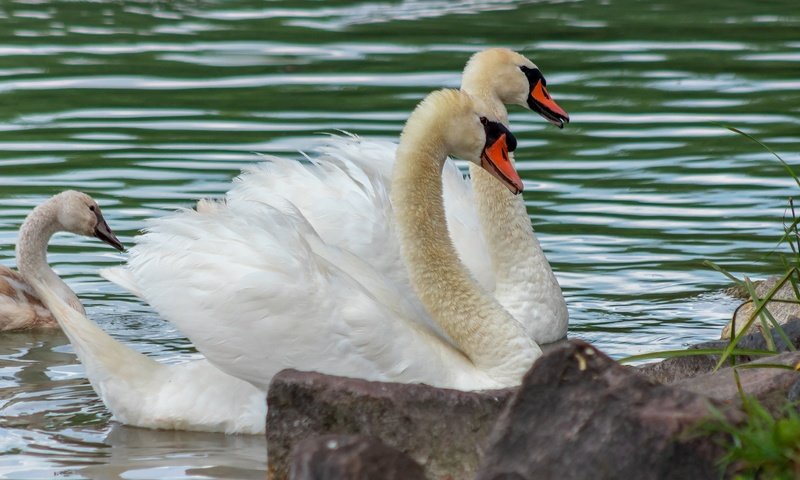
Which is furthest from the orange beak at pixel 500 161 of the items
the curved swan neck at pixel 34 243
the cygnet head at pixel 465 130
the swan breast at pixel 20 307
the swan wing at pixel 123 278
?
the swan breast at pixel 20 307

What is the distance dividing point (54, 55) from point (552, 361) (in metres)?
11.7

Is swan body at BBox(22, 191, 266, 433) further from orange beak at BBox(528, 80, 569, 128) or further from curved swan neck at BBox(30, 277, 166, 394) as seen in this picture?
orange beak at BBox(528, 80, 569, 128)

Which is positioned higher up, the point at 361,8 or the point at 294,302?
the point at 294,302

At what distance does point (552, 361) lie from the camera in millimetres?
4750

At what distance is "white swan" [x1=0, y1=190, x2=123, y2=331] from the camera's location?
28.5ft

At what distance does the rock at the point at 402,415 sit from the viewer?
208 inches

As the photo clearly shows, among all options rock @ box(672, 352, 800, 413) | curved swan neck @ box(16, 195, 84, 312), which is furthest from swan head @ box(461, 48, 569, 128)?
rock @ box(672, 352, 800, 413)

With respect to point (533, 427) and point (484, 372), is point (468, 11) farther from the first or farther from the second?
point (533, 427)

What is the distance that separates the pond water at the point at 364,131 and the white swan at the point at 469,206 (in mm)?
388

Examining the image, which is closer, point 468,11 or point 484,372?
point 484,372

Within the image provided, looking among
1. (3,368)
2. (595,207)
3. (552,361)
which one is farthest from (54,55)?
(552,361)

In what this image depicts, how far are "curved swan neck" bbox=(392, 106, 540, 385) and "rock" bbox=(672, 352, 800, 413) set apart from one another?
4.78 ft

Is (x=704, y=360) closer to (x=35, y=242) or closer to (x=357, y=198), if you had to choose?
(x=357, y=198)

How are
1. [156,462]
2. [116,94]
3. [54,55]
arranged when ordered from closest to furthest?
[156,462] < [116,94] < [54,55]
